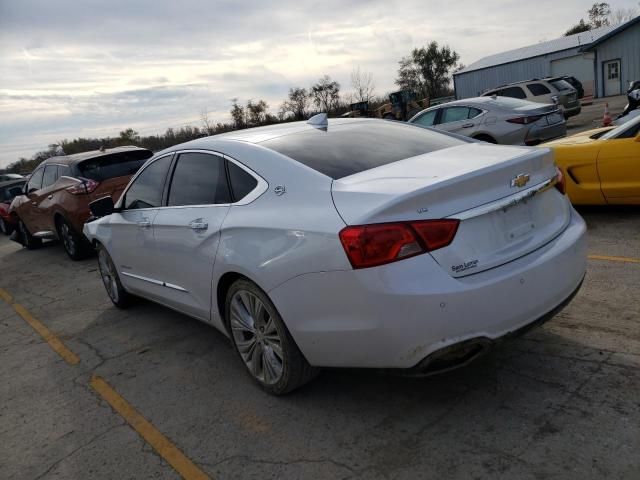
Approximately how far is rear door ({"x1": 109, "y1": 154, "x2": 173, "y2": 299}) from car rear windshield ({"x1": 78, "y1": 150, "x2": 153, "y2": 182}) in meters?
4.11

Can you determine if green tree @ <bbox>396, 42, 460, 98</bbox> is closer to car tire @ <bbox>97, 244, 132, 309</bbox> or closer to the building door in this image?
the building door

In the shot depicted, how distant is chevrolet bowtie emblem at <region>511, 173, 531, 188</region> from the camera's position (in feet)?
9.55

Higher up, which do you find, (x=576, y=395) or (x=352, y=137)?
(x=352, y=137)

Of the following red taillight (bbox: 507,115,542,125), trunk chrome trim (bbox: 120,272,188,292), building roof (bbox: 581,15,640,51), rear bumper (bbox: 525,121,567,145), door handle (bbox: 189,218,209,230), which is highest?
building roof (bbox: 581,15,640,51)

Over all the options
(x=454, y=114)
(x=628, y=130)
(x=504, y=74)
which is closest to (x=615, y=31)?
(x=504, y=74)

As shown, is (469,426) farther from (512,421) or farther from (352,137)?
(352,137)

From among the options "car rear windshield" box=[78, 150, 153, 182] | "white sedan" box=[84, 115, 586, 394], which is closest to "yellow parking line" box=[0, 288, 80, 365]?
"white sedan" box=[84, 115, 586, 394]

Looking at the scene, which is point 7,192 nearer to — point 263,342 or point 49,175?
point 49,175

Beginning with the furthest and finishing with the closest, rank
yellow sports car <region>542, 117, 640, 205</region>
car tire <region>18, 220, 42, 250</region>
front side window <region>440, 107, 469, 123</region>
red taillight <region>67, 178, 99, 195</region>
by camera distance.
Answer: car tire <region>18, 220, 42, 250</region>, front side window <region>440, 107, 469, 123</region>, red taillight <region>67, 178, 99, 195</region>, yellow sports car <region>542, 117, 640, 205</region>

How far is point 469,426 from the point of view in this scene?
285 cm

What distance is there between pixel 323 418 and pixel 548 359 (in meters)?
1.45

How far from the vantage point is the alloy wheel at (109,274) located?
5.80m

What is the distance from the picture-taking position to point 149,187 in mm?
4777

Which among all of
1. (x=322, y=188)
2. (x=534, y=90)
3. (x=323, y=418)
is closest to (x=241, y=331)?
(x=323, y=418)
